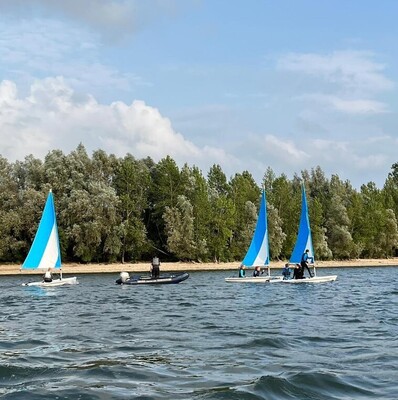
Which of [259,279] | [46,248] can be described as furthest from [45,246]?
[259,279]

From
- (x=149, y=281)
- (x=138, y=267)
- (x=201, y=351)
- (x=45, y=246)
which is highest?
(x=45, y=246)

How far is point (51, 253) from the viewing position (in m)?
56.2

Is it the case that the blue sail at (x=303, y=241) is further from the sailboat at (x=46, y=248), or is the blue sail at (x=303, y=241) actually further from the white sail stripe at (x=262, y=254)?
the sailboat at (x=46, y=248)

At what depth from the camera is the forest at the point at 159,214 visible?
91.8 meters

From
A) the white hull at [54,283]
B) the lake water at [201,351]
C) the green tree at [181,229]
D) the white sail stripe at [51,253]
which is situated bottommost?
the lake water at [201,351]

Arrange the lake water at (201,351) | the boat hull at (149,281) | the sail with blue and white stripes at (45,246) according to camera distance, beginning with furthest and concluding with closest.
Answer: the sail with blue and white stripes at (45,246), the boat hull at (149,281), the lake water at (201,351)

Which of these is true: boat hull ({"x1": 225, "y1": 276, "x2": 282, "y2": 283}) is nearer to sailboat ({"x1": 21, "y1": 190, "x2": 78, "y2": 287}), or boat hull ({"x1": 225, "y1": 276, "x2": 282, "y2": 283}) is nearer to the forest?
sailboat ({"x1": 21, "y1": 190, "x2": 78, "y2": 287})

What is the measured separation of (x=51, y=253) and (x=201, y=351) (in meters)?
40.3

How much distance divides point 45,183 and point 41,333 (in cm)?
7470

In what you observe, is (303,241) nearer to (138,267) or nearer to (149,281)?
(149,281)

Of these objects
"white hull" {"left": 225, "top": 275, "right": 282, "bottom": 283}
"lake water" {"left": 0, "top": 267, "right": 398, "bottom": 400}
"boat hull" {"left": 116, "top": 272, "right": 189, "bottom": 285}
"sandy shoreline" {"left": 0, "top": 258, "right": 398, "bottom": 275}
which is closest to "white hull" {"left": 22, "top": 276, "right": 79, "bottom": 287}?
"boat hull" {"left": 116, "top": 272, "right": 189, "bottom": 285}

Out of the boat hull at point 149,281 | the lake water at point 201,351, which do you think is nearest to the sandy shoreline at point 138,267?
the boat hull at point 149,281

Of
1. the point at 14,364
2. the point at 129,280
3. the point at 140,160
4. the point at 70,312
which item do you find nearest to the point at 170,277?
the point at 129,280

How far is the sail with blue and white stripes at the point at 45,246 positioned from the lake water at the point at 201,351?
69.7 feet
